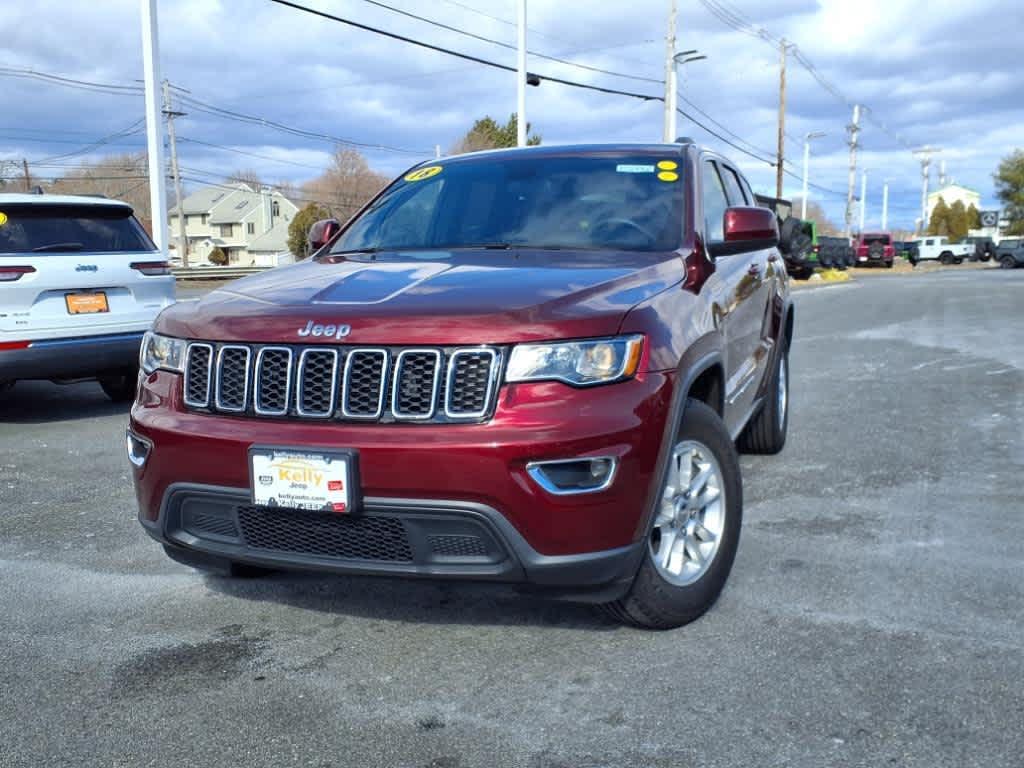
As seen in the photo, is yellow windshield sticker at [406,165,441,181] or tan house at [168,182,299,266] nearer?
yellow windshield sticker at [406,165,441,181]

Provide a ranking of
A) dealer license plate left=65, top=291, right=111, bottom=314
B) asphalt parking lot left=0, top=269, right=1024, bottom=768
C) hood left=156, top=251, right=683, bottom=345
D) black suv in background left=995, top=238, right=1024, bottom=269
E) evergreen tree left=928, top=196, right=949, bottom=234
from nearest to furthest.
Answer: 1. asphalt parking lot left=0, top=269, right=1024, bottom=768
2. hood left=156, top=251, right=683, bottom=345
3. dealer license plate left=65, top=291, right=111, bottom=314
4. black suv in background left=995, top=238, right=1024, bottom=269
5. evergreen tree left=928, top=196, right=949, bottom=234

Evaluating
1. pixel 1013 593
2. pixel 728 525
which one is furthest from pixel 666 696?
pixel 1013 593

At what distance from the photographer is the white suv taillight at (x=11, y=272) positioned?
725cm

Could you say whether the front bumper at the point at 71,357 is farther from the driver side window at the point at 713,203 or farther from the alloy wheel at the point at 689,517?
the alloy wheel at the point at 689,517

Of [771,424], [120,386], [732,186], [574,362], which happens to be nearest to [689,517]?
[574,362]

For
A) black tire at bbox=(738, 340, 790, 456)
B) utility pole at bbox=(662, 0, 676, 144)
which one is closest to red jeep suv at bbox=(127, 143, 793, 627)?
black tire at bbox=(738, 340, 790, 456)

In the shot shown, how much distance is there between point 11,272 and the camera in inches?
286

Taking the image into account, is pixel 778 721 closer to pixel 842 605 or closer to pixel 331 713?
pixel 842 605

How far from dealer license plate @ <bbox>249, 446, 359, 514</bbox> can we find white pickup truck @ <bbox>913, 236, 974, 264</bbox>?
7066 centimetres

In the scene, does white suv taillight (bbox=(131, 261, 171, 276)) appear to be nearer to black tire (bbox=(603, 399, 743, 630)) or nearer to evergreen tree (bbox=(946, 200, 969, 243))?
black tire (bbox=(603, 399, 743, 630))

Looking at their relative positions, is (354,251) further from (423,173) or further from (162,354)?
(162,354)

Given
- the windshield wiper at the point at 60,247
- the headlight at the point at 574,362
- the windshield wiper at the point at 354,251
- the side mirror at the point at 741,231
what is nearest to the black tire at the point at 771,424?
the side mirror at the point at 741,231

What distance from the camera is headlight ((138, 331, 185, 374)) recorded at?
11.5ft

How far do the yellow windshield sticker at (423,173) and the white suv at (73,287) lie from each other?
3.50 metres
